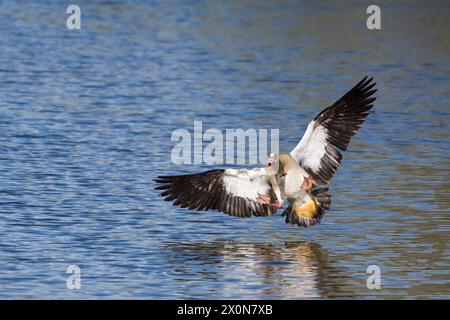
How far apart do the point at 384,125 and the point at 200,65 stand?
5561 millimetres

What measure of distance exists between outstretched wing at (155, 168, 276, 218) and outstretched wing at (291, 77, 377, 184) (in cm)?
53

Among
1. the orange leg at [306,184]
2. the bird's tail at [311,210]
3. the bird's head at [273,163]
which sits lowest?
the bird's tail at [311,210]

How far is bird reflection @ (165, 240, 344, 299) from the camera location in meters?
10.9

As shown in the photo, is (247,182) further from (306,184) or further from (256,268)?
(256,268)

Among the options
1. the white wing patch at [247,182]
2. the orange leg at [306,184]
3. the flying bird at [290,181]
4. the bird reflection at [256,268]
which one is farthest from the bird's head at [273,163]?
the bird reflection at [256,268]

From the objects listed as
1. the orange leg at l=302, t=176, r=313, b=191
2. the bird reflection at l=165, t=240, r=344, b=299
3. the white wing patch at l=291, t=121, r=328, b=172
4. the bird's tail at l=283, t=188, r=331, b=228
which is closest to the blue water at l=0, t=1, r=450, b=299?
the bird reflection at l=165, t=240, r=344, b=299

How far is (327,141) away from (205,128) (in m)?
5.32

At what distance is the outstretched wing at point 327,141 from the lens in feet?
41.4

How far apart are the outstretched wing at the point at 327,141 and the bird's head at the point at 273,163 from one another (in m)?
0.45

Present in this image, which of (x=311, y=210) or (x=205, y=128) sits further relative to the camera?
(x=205, y=128)

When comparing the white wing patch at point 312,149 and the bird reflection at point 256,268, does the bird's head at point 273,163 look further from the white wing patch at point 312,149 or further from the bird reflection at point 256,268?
the bird reflection at point 256,268

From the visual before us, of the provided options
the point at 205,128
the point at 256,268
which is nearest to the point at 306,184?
the point at 256,268

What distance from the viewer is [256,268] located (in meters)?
11.6

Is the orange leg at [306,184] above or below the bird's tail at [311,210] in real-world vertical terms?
above
